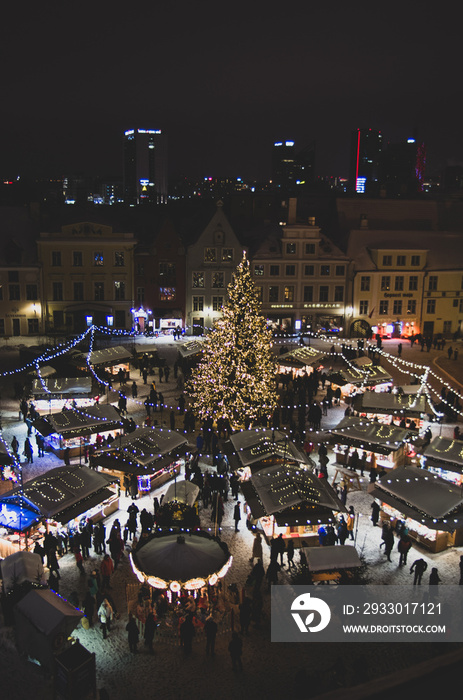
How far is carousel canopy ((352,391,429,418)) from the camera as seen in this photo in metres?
27.2

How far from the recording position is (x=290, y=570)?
16.8 meters

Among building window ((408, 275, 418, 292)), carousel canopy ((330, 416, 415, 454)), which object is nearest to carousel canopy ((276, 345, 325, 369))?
carousel canopy ((330, 416, 415, 454))

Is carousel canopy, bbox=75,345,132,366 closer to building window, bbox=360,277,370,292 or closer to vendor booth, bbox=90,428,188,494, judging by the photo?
vendor booth, bbox=90,428,188,494

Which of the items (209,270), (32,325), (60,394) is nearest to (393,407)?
(60,394)

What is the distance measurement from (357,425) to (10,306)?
110 feet

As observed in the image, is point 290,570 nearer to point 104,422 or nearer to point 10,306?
point 104,422

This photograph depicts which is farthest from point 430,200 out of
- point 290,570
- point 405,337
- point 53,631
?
point 53,631

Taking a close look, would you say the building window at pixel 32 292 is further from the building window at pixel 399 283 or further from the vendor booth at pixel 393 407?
the building window at pixel 399 283

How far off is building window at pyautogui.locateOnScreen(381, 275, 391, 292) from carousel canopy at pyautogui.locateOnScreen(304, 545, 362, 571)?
39.9 metres

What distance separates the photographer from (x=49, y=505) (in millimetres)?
17344

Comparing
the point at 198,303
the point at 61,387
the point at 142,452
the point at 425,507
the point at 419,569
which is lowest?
the point at 419,569

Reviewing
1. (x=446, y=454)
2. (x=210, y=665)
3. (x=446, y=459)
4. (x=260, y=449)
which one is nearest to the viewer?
→ (x=210, y=665)

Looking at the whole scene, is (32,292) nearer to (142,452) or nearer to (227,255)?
(227,255)

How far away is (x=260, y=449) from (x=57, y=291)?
107 ft
